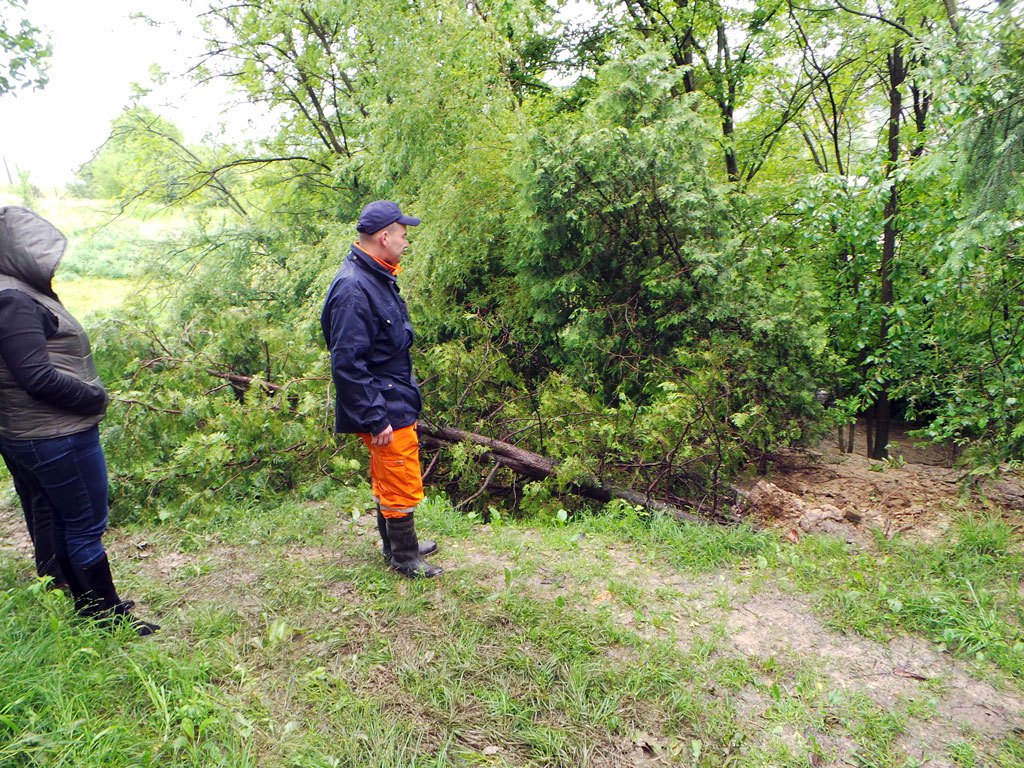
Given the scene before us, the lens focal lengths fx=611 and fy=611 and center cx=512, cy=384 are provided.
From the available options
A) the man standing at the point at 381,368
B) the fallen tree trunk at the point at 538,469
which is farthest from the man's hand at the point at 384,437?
the fallen tree trunk at the point at 538,469

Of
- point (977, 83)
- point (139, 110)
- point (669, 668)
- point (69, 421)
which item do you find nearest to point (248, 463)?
point (69, 421)

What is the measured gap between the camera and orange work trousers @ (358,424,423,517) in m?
3.62

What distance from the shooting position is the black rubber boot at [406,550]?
3777 mm

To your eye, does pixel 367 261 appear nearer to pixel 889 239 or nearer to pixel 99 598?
pixel 99 598

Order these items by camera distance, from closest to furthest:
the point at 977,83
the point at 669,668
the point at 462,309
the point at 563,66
→ the point at 669,668 < the point at 977,83 < the point at 462,309 < the point at 563,66

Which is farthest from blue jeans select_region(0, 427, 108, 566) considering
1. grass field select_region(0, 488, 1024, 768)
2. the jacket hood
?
the jacket hood

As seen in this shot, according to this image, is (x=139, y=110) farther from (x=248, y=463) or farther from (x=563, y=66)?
(x=248, y=463)

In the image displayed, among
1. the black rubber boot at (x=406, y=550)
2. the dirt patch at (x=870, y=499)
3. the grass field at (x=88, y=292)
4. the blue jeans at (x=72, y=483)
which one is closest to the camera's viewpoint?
the blue jeans at (x=72, y=483)

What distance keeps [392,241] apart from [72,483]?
6.63ft

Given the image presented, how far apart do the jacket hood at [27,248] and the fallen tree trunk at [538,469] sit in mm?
3633

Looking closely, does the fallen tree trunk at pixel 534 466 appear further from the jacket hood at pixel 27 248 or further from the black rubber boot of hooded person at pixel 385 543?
the jacket hood at pixel 27 248

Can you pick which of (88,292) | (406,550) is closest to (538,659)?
(406,550)

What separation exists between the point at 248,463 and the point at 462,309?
288 cm

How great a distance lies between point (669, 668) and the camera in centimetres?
296
